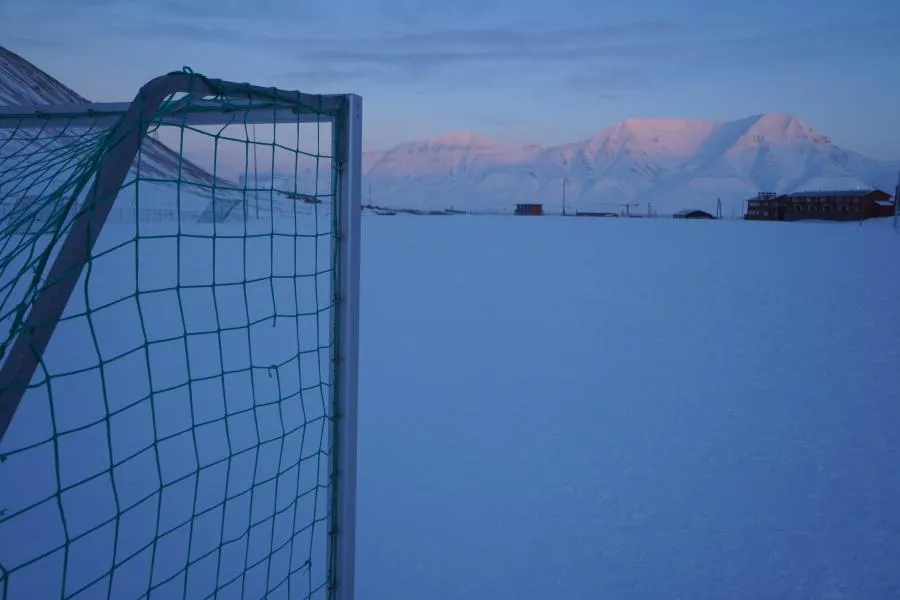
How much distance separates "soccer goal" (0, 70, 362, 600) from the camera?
1.68 m

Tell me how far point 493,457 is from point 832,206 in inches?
2181

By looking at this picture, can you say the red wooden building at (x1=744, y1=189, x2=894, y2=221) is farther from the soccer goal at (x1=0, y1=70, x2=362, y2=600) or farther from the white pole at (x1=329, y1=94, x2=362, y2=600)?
the white pole at (x1=329, y1=94, x2=362, y2=600)

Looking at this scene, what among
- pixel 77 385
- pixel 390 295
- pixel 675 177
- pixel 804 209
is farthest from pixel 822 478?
pixel 675 177

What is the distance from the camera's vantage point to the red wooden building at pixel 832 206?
49.1m

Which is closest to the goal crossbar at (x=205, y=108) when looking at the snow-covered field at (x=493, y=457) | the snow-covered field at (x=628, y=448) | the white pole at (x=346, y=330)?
the white pole at (x=346, y=330)

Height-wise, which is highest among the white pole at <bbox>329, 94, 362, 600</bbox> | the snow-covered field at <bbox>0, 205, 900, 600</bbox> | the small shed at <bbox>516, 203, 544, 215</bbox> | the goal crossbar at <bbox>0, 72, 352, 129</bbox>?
the small shed at <bbox>516, 203, 544, 215</bbox>

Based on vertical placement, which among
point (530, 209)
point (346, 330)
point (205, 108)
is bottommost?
point (346, 330)

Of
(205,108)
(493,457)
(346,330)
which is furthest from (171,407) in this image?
(205,108)

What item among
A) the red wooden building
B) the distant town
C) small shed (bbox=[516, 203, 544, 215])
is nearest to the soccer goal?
the distant town

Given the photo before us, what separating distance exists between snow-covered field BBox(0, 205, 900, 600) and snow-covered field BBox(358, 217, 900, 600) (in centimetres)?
2

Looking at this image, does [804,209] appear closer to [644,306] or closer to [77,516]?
[644,306]

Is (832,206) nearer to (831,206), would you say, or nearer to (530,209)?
(831,206)

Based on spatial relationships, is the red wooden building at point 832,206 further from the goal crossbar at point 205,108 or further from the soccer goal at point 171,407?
the goal crossbar at point 205,108

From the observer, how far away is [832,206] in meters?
50.7
